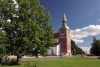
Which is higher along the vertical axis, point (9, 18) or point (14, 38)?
point (9, 18)

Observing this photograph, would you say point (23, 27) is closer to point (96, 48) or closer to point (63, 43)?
point (63, 43)

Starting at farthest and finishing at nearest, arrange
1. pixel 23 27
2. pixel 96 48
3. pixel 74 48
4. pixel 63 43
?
pixel 74 48 < pixel 96 48 < pixel 63 43 < pixel 23 27

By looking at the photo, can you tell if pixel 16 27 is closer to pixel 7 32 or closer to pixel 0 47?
pixel 7 32

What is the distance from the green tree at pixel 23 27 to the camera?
888 inches

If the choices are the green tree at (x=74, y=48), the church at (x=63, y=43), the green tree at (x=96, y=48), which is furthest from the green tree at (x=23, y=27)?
the green tree at (x=74, y=48)

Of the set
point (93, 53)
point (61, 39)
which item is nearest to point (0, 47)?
point (61, 39)

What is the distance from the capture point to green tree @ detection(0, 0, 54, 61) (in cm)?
2256

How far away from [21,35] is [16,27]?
58.2 inches

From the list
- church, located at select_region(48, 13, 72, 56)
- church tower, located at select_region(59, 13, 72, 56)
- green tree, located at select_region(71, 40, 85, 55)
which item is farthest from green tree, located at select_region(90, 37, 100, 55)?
green tree, located at select_region(71, 40, 85, 55)

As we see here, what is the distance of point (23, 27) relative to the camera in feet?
73.6

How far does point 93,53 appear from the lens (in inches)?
3019

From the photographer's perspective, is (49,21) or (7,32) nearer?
(7,32)

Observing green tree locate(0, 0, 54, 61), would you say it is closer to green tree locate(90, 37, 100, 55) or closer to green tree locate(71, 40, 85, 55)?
green tree locate(90, 37, 100, 55)

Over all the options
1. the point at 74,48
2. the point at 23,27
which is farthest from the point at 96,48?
the point at 23,27
